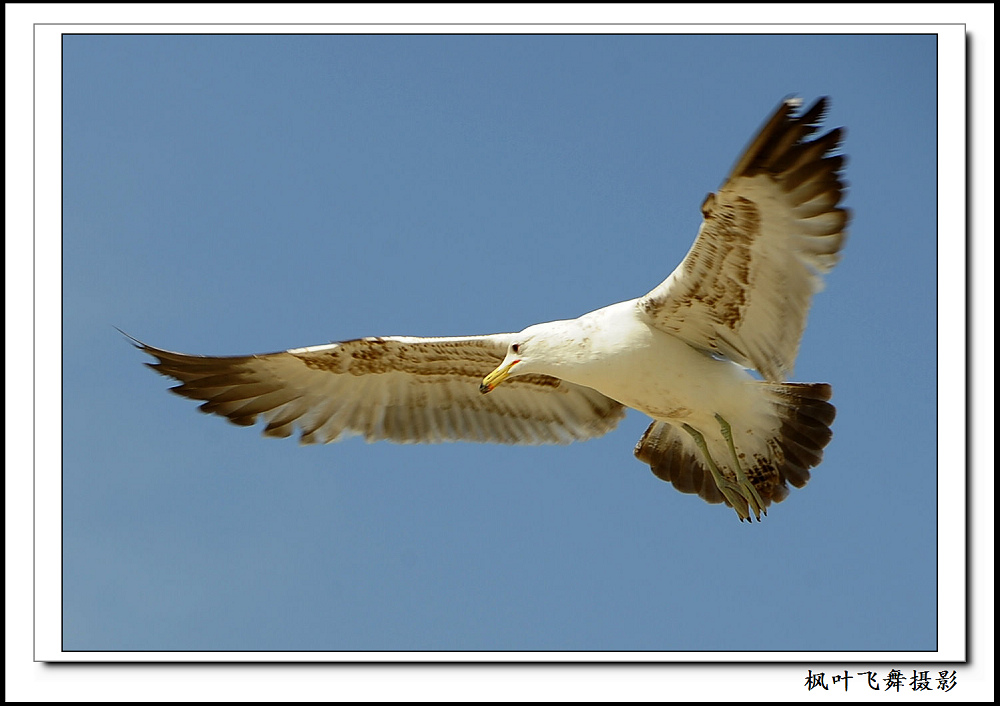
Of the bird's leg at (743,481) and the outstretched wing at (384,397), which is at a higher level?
the outstretched wing at (384,397)

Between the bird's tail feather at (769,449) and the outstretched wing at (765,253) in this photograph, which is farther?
the bird's tail feather at (769,449)

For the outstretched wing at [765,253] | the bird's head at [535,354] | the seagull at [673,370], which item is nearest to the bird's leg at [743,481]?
the seagull at [673,370]

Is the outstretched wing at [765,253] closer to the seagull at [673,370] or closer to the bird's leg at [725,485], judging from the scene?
the seagull at [673,370]

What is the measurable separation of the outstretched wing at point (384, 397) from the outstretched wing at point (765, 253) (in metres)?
1.41

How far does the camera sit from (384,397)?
324 inches

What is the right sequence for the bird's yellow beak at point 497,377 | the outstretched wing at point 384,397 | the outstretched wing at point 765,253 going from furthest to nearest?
the outstretched wing at point 384,397 → the bird's yellow beak at point 497,377 → the outstretched wing at point 765,253

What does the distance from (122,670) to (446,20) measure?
360 cm

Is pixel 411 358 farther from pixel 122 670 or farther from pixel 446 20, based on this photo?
pixel 122 670

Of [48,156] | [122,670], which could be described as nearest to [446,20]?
[48,156]

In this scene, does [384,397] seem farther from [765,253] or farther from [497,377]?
[765,253]

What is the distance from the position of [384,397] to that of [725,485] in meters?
2.32

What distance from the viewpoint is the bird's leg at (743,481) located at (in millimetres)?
7223

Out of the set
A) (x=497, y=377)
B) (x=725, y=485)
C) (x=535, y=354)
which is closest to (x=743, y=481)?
(x=725, y=485)

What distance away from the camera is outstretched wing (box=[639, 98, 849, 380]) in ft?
19.8
